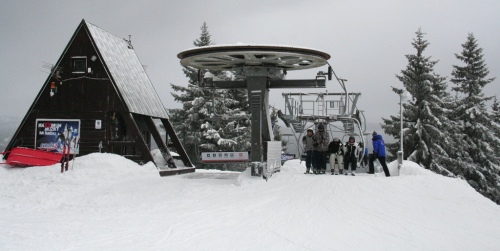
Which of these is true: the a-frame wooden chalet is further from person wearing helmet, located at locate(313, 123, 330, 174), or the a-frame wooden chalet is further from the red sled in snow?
person wearing helmet, located at locate(313, 123, 330, 174)

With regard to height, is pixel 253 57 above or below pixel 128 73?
below

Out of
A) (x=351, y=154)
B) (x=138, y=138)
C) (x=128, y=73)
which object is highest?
(x=128, y=73)

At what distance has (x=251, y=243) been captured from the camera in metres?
7.99

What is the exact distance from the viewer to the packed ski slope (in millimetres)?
8109

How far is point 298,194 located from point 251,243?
531cm

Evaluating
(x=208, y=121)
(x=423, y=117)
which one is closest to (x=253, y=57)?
(x=208, y=121)

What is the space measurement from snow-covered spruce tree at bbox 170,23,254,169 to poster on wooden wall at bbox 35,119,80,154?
16.5m

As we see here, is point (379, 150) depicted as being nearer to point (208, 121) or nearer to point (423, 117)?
point (208, 121)

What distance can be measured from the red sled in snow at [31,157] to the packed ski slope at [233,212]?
522 millimetres

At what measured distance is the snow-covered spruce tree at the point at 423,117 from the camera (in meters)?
39.1

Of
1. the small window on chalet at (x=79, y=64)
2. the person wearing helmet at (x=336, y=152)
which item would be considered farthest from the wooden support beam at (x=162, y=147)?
the person wearing helmet at (x=336, y=152)

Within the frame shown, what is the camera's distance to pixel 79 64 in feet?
63.3

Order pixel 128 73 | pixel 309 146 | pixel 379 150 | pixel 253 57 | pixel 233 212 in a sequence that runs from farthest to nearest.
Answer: pixel 128 73 < pixel 379 150 < pixel 309 146 < pixel 253 57 < pixel 233 212

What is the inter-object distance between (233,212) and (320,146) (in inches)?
251
